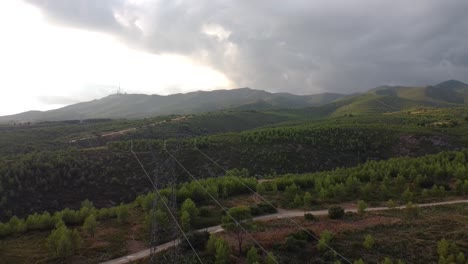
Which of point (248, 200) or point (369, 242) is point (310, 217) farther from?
point (248, 200)

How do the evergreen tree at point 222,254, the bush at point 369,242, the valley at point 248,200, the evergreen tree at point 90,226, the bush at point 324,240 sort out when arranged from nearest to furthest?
the evergreen tree at point 222,254, the bush at point 369,242, the valley at point 248,200, the bush at point 324,240, the evergreen tree at point 90,226

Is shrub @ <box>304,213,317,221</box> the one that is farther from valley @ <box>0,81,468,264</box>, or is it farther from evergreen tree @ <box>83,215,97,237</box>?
evergreen tree @ <box>83,215,97,237</box>

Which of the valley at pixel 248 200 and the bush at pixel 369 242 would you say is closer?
the bush at pixel 369 242

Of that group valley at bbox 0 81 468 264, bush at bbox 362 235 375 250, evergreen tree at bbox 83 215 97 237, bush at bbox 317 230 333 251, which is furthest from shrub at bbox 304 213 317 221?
evergreen tree at bbox 83 215 97 237

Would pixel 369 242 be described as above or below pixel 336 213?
below

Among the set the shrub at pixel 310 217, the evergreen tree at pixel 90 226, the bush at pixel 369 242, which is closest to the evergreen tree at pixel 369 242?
the bush at pixel 369 242

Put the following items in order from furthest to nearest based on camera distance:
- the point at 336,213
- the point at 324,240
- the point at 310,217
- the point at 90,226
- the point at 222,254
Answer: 1. the point at 310,217
2. the point at 336,213
3. the point at 90,226
4. the point at 324,240
5. the point at 222,254

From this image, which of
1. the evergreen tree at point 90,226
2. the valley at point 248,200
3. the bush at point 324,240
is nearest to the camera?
the valley at point 248,200

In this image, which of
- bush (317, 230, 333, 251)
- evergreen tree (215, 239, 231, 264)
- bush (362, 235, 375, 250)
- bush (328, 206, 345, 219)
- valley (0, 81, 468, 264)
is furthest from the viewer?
bush (328, 206, 345, 219)

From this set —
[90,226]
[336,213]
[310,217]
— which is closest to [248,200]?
[310,217]

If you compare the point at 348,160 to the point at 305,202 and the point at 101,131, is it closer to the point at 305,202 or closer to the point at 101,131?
the point at 305,202

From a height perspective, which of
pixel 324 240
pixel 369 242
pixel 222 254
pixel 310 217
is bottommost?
pixel 310 217

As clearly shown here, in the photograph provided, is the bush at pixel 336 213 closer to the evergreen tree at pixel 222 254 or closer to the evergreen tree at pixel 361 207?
the evergreen tree at pixel 361 207

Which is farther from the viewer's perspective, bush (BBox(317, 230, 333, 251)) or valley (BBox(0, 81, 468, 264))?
bush (BBox(317, 230, 333, 251))
